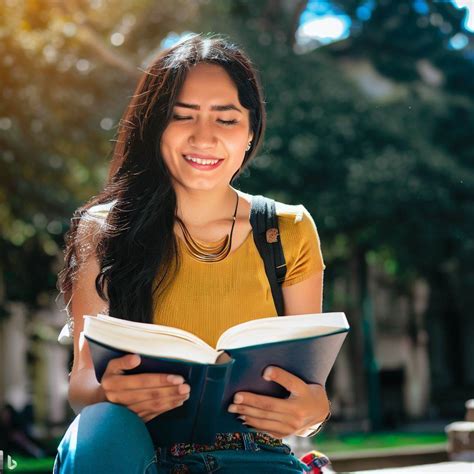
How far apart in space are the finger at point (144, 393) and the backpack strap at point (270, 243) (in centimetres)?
58

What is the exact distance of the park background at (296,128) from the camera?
11789 mm

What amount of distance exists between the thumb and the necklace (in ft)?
1.91

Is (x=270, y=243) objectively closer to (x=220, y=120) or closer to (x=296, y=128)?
(x=220, y=120)

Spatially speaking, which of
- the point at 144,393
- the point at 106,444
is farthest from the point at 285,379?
the point at 106,444

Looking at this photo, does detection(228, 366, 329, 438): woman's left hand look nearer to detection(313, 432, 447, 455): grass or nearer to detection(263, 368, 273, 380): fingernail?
detection(263, 368, 273, 380): fingernail

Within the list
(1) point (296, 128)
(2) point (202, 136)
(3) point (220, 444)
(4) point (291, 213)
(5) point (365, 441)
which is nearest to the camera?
(3) point (220, 444)

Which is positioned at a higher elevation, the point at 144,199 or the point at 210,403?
the point at 144,199

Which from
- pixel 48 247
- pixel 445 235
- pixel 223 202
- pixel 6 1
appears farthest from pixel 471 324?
pixel 223 202

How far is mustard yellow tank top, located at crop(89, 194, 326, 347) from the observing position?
7.91ft

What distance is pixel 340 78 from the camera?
15.4m

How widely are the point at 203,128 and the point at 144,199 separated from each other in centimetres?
24

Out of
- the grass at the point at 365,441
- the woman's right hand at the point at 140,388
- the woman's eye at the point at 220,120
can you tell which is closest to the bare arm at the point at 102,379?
the woman's right hand at the point at 140,388

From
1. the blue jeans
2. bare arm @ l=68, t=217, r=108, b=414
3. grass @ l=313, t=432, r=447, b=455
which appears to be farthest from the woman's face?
grass @ l=313, t=432, r=447, b=455

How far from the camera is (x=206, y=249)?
2.52m
